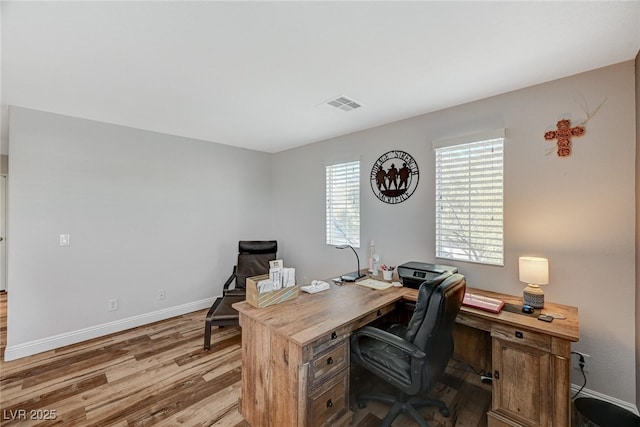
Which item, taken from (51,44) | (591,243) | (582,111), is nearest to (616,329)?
(591,243)

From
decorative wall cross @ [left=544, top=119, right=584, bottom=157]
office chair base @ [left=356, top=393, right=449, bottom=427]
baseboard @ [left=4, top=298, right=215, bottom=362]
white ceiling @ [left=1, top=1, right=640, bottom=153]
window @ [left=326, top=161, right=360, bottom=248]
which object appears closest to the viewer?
white ceiling @ [left=1, top=1, right=640, bottom=153]

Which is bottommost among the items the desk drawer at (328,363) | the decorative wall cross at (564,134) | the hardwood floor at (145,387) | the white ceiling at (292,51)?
the hardwood floor at (145,387)

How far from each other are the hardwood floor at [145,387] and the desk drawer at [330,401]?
340 mm

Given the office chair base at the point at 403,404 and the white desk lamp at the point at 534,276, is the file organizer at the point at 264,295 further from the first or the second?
the white desk lamp at the point at 534,276

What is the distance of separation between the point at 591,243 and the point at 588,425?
1.18 meters

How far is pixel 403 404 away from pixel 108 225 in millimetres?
3520

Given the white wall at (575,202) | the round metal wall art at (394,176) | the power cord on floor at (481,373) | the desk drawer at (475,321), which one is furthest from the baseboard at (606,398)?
the round metal wall art at (394,176)

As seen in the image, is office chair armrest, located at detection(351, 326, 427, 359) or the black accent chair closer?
office chair armrest, located at detection(351, 326, 427, 359)

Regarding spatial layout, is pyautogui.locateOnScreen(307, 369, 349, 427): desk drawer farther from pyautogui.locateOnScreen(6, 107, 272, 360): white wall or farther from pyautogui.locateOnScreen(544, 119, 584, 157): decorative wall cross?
pyautogui.locateOnScreen(6, 107, 272, 360): white wall

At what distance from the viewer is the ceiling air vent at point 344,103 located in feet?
7.86

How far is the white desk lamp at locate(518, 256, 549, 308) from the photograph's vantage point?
1842 mm

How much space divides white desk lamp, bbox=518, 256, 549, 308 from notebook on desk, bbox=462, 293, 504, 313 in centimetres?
20

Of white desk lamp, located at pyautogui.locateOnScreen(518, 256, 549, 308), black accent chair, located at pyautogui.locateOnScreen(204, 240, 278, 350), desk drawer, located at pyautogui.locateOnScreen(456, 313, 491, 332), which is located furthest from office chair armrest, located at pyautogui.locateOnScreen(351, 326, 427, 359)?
black accent chair, located at pyautogui.locateOnScreen(204, 240, 278, 350)

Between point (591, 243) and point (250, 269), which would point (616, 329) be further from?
point (250, 269)
